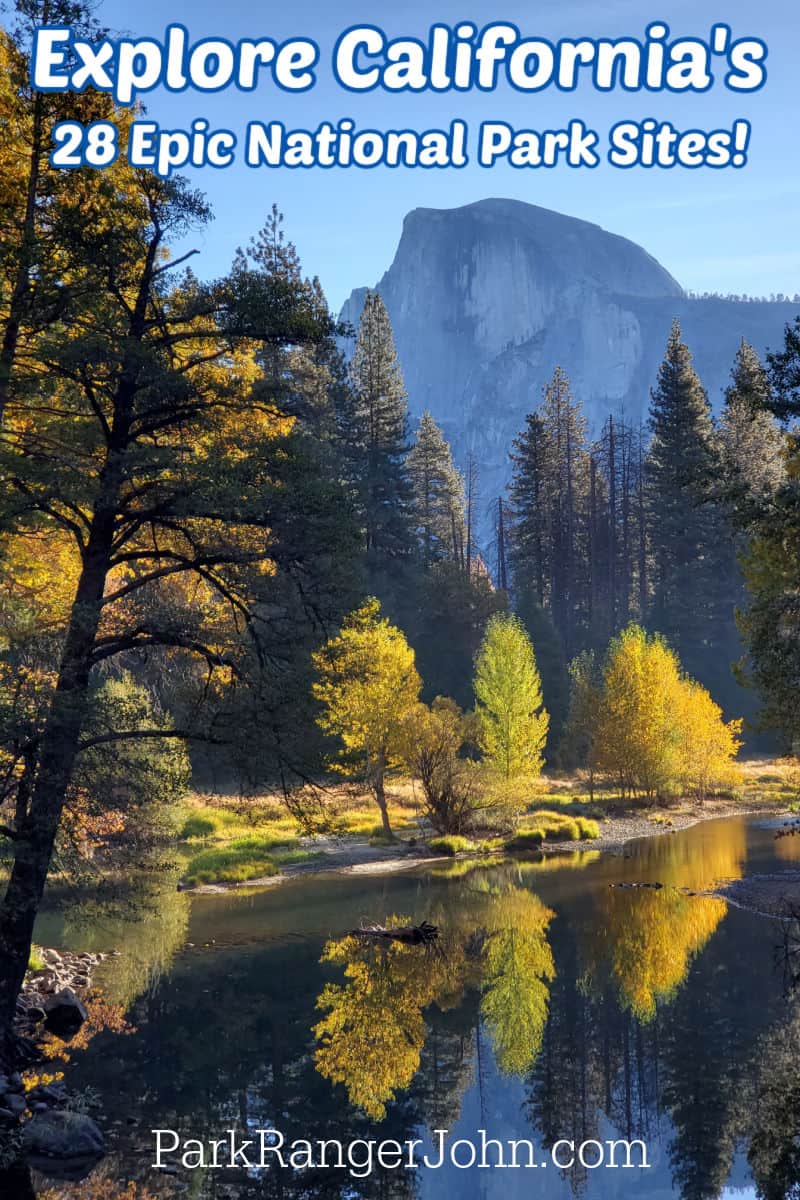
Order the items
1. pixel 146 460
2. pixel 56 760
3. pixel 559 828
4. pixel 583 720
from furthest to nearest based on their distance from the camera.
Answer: pixel 583 720
pixel 559 828
pixel 146 460
pixel 56 760

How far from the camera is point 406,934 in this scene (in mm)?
25344

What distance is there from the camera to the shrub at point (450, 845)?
131 ft

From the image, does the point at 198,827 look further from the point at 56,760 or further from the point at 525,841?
the point at 56,760

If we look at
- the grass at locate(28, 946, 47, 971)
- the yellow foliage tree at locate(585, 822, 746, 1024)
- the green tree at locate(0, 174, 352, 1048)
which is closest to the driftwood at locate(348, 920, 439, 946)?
the yellow foliage tree at locate(585, 822, 746, 1024)

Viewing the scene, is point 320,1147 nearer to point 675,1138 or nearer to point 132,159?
point 675,1138

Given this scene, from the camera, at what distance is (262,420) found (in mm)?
16484

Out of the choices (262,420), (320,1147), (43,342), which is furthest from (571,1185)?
(43,342)

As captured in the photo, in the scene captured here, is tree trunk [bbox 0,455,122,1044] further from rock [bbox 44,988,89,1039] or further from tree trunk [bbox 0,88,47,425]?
rock [bbox 44,988,89,1039]

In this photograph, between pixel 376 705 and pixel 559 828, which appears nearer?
pixel 376 705

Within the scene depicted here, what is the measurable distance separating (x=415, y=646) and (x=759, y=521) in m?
47.2

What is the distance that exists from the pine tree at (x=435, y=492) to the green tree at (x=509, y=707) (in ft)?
110

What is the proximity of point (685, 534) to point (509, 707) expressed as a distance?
41.3m

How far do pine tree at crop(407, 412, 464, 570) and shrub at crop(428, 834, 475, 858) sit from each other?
134 feet

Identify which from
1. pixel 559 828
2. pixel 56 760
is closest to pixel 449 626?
pixel 559 828
